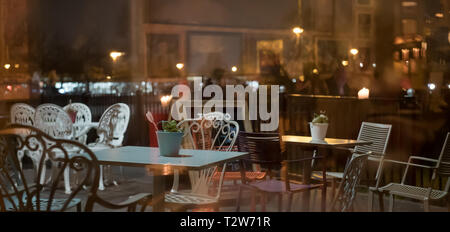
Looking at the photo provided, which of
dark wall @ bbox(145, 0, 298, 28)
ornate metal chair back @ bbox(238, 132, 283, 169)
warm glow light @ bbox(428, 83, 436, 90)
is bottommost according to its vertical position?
ornate metal chair back @ bbox(238, 132, 283, 169)

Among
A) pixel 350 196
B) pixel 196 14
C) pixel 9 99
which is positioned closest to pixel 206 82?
pixel 196 14

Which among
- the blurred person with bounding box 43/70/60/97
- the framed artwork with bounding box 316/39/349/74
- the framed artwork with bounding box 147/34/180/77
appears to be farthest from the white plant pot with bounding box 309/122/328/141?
the framed artwork with bounding box 316/39/349/74

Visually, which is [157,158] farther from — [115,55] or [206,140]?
[115,55]

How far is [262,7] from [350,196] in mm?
9107

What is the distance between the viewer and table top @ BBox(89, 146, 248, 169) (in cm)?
246

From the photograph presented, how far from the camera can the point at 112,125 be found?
5578 millimetres

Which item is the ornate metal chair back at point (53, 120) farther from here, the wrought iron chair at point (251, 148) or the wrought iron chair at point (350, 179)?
the wrought iron chair at point (350, 179)

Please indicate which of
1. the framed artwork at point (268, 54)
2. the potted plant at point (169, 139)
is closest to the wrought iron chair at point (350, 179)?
the potted plant at point (169, 139)

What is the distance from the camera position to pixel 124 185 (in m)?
5.48

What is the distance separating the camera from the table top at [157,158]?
2.46 meters

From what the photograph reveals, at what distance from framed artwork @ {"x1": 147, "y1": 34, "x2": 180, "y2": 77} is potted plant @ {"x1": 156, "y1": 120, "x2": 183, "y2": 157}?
321 inches

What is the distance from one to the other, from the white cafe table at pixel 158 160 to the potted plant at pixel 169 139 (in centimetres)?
4

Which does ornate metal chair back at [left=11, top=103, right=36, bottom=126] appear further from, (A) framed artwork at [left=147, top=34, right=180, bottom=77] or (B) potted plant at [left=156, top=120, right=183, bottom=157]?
(A) framed artwork at [left=147, top=34, right=180, bottom=77]
